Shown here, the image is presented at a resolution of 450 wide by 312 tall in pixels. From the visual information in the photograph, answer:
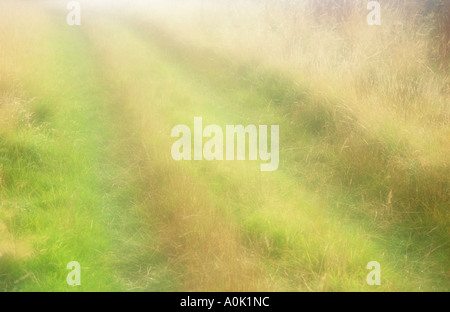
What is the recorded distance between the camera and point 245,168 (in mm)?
4012

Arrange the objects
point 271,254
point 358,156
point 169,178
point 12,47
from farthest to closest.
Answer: point 12,47 → point 358,156 → point 169,178 → point 271,254

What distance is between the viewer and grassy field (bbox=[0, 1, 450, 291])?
2.84 meters

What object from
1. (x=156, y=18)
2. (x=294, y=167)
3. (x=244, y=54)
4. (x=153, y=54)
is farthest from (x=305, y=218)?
(x=156, y=18)

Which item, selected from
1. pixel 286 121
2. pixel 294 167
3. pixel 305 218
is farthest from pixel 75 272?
pixel 286 121

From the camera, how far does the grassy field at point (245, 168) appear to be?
2840mm

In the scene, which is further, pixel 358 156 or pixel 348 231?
pixel 358 156

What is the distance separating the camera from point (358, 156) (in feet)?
13.5

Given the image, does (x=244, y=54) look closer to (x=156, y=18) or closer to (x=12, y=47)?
(x=12, y=47)

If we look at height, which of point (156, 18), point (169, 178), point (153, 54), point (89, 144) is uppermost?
point (156, 18)

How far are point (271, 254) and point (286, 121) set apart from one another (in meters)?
2.70
